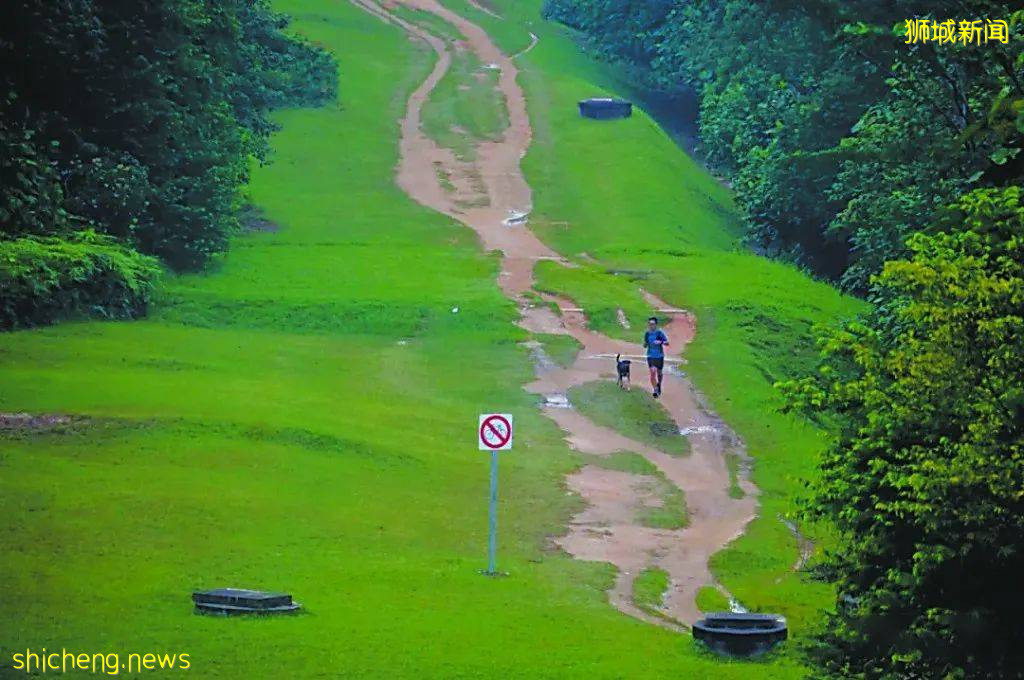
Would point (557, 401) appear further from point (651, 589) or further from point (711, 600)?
point (711, 600)

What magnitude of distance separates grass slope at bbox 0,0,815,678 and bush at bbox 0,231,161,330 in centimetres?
84

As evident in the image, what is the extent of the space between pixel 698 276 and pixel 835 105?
32.7ft

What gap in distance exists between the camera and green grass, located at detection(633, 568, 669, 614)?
23000 millimetres

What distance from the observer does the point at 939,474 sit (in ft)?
52.4

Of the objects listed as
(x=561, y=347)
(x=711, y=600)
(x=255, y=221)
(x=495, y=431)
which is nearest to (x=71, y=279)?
(x=561, y=347)

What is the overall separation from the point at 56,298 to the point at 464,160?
30.7 m

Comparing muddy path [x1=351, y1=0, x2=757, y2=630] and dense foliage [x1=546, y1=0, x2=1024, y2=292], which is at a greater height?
dense foliage [x1=546, y1=0, x2=1024, y2=292]

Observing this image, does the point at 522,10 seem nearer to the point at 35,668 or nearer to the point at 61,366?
the point at 61,366

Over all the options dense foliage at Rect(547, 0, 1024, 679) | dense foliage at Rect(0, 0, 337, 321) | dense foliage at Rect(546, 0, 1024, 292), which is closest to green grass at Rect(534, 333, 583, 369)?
dense foliage at Rect(546, 0, 1024, 292)

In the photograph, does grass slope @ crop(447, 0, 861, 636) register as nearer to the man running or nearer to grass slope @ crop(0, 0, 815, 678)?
the man running

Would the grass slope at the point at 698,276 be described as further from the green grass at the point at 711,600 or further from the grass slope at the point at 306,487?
the grass slope at the point at 306,487

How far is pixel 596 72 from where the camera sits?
8556 centimetres

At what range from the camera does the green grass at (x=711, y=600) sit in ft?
76.3

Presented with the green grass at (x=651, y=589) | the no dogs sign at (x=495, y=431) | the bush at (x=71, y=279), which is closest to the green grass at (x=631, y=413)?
the green grass at (x=651, y=589)
